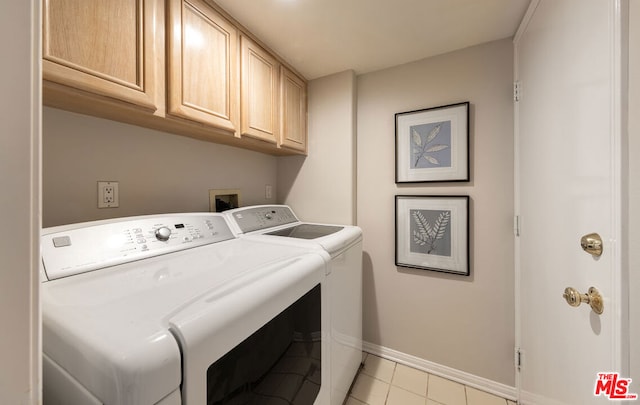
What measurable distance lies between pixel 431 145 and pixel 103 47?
172 centimetres

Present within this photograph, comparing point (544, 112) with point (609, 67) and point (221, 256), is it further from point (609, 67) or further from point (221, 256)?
point (221, 256)

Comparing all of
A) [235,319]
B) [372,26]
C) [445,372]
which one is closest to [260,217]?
[235,319]

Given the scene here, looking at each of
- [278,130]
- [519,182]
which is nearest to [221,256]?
[278,130]

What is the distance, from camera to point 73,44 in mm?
727

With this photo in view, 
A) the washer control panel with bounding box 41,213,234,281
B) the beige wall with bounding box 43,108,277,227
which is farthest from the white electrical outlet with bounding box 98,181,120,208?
the washer control panel with bounding box 41,213,234,281

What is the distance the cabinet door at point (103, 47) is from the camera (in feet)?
2.27

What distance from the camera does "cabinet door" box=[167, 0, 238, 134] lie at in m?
0.98

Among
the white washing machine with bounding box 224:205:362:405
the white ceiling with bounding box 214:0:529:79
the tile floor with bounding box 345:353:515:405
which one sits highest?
the white ceiling with bounding box 214:0:529:79

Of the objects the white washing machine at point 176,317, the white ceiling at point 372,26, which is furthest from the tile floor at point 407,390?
the white ceiling at point 372,26

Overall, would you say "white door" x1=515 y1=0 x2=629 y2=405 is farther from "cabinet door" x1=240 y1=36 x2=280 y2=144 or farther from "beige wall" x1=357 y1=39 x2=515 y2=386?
"cabinet door" x1=240 y1=36 x2=280 y2=144

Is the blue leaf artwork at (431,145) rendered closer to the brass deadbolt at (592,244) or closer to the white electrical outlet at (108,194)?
the brass deadbolt at (592,244)

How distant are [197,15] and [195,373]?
1.36 m

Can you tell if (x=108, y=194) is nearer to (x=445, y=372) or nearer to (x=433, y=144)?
(x=433, y=144)
